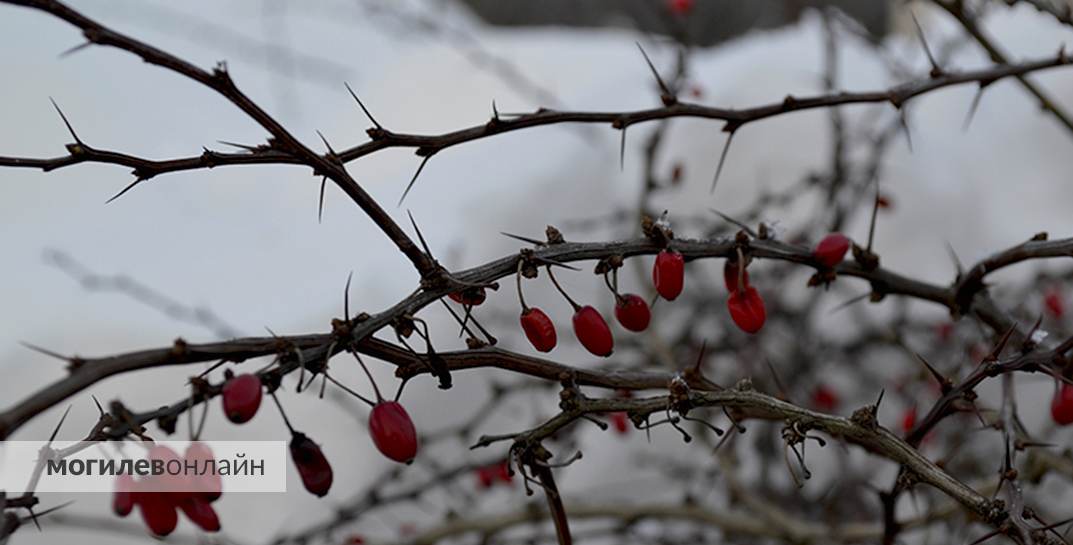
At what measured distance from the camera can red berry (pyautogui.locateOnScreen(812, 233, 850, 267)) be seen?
795 millimetres

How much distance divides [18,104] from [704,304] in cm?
142

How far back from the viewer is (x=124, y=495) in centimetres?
50

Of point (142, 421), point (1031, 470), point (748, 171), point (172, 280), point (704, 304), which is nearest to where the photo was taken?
point (142, 421)

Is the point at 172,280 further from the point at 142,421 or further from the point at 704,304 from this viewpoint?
the point at 142,421

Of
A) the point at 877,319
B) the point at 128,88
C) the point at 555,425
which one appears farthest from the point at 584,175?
the point at 555,425

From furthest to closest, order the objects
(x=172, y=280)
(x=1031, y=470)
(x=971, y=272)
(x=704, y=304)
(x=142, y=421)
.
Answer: (x=172, y=280), (x=704, y=304), (x=1031, y=470), (x=971, y=272), (x=142, y=421)

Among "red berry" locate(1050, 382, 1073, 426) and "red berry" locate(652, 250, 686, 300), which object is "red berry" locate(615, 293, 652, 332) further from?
"red berry" locate(1050, 382, 1073, 426)

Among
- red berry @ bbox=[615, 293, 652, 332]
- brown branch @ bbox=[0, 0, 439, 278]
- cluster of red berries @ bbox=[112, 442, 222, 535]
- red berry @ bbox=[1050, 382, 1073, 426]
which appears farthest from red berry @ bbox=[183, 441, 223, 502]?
red berry @ bbox=[1050, 382, 1073, 426]

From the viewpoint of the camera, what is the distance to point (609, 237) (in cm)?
208

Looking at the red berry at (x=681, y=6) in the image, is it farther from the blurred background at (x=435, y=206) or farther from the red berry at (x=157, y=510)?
the red berry at (x=157, y=510)

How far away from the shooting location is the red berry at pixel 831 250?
0.79m

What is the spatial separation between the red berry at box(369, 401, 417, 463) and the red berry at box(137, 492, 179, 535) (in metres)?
0.10

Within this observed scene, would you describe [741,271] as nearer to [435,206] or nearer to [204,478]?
[204,478]

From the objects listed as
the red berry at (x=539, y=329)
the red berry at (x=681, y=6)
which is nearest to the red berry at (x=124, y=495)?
the red berry at (x=539, y=329)
